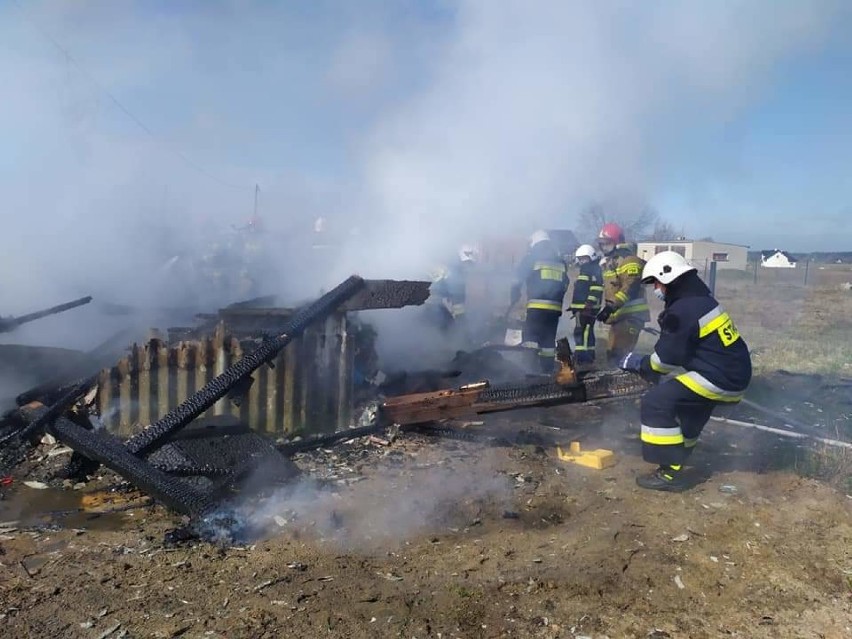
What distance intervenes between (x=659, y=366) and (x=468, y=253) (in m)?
4.14

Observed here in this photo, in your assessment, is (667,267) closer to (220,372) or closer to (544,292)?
(544,292)

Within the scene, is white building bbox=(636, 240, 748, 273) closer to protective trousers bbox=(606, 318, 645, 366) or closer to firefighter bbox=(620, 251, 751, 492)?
protective trousers bbox=(606, 318, 645, 366)

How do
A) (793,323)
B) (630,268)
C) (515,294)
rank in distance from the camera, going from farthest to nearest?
(793,323), (515,294), (630,268)

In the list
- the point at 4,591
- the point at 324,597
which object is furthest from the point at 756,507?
the point at 4,591

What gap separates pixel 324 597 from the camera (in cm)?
308

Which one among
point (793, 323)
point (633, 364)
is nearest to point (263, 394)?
point (633, 364)

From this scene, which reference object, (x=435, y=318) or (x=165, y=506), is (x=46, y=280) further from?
(x=165, y=506)

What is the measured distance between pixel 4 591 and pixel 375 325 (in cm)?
489

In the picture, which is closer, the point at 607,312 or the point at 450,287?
the point at 607,312

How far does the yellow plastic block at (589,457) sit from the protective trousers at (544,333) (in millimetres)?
2832

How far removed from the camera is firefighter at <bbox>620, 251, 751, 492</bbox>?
459 cm

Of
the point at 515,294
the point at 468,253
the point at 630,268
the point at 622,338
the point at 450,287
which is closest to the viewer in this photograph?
the point at 630,268

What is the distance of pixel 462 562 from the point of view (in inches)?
137

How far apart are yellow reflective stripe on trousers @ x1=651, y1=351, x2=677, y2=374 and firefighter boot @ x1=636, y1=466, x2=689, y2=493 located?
71 cm
